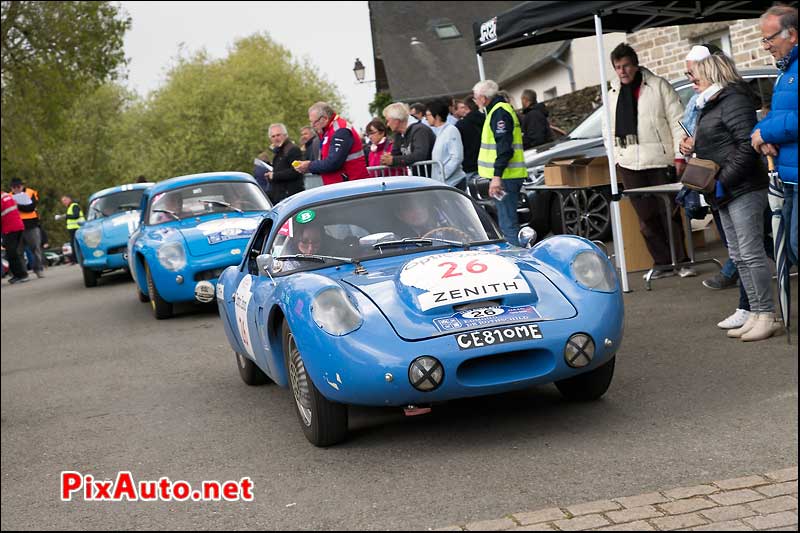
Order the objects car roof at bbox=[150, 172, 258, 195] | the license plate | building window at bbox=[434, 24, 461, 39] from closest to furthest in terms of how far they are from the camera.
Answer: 1. the license plate
2. car roof at bbox=[150, 172, 258, 195]
3. building window at bbox=[434, 24, 461, 39]

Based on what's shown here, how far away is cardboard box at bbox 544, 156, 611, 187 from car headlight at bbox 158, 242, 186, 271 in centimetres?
381

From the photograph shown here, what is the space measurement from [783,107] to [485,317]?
88.5 inches

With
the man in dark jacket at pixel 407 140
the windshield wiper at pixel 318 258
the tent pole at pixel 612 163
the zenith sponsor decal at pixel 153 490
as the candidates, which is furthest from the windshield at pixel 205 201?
the zenith sponsor decal at pixel 153 490

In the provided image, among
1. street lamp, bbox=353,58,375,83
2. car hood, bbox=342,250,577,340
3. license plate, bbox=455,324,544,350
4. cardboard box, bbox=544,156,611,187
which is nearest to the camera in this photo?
license plate, bbox=455,324,544,350

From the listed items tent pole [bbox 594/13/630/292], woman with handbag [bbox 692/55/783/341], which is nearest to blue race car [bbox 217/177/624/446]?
woman with handbag [bbox 692/55/783/341]

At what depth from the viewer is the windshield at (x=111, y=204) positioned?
682 inches

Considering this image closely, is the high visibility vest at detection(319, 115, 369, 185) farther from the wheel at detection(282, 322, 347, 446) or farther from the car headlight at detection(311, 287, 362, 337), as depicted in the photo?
the car headlight at detection(311, 287, 362, 337)

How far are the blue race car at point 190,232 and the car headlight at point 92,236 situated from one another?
156 inches

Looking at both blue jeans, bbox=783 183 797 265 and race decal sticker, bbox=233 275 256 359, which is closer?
blue jeans, bbox=783 183 797 265

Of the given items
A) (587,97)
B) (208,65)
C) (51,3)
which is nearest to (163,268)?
(587,97)

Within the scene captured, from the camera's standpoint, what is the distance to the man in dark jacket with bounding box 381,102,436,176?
12.1 meters

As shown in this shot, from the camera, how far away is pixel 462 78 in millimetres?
41875

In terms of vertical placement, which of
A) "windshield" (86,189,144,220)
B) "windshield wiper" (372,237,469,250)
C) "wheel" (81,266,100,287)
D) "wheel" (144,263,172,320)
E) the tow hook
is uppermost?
"windshield wiper" (372,237,469,250)

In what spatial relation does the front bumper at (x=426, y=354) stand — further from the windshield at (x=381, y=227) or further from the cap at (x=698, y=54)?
the cap at (x=698, y=54)
